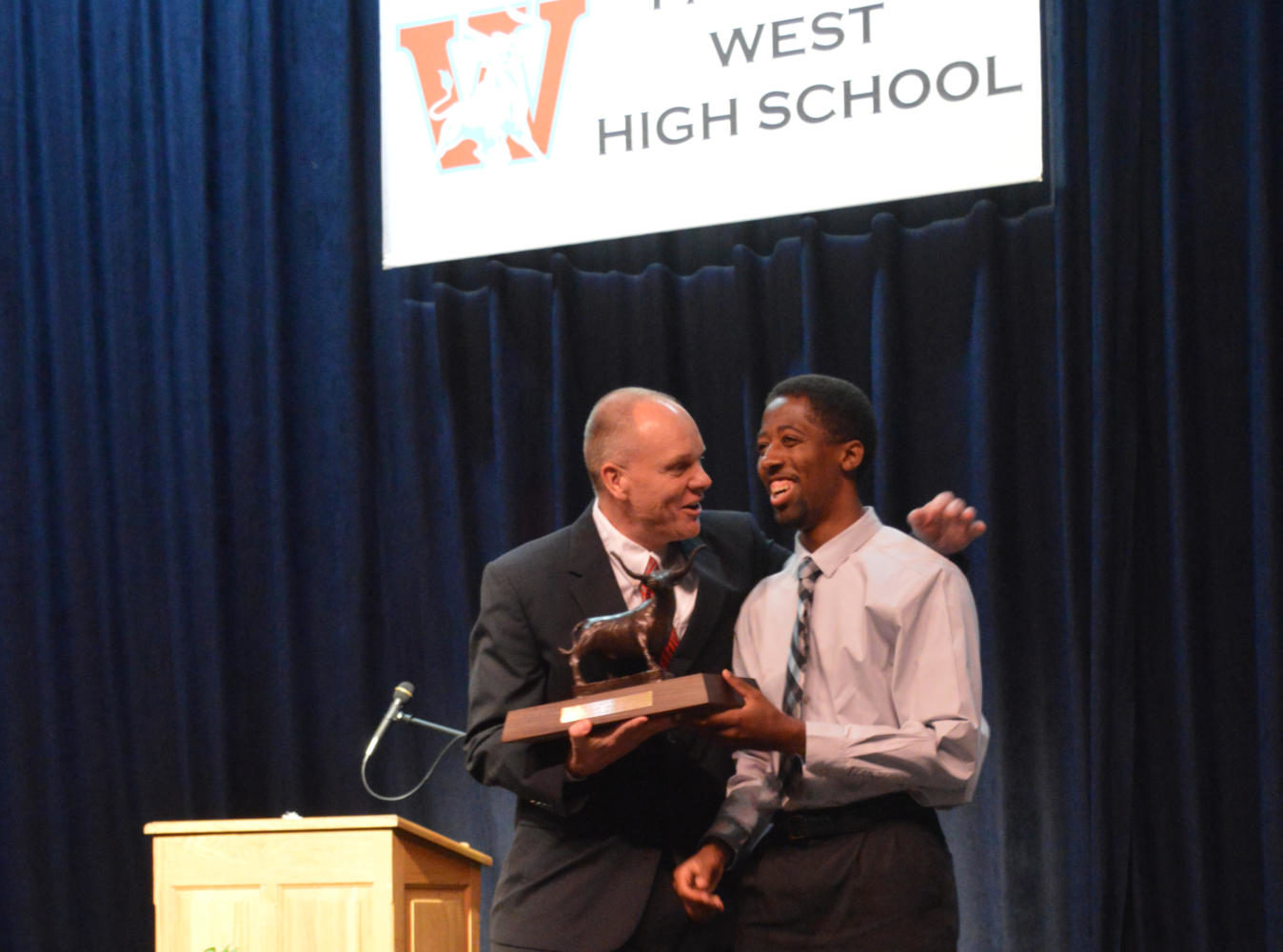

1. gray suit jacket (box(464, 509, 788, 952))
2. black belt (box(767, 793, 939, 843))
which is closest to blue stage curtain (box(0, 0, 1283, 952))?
gray suit jacket (box(464, 509, 788, 952))

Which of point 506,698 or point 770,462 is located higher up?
point 770,462

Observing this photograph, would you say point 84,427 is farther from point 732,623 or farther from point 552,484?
point 732,623

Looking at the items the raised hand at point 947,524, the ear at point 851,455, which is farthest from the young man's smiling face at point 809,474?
the raised hand at point 947,524

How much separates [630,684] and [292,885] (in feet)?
4.40

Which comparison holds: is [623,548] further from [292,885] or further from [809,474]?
[292,885]

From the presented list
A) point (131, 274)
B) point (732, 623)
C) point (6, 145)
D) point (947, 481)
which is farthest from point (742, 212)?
point (6, 145)

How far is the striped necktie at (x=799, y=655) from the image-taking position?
239 centimetres

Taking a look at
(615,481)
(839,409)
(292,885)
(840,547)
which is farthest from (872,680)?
(292,885)

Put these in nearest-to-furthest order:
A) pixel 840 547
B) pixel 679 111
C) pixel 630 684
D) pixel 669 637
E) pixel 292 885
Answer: pixel 630 684, pixel 669 637, pixel 840 547, pixel 292 885, pixel 679 111

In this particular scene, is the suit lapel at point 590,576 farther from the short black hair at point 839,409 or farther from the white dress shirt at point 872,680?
the short black hair at point 839,409

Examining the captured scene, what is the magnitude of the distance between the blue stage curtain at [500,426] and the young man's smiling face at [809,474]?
4.92ft

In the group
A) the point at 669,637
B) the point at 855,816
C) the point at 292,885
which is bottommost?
the point at 292,885

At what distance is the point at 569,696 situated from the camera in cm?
252

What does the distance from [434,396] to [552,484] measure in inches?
20.0
